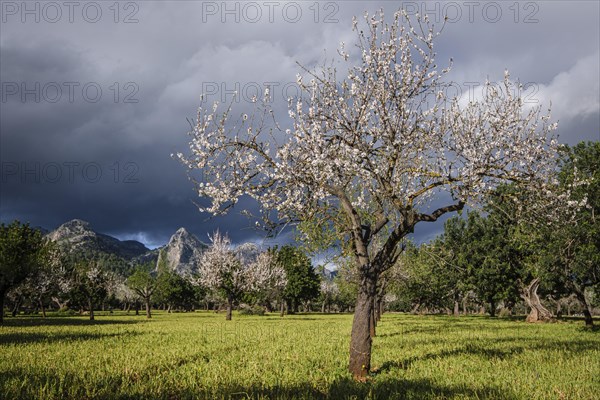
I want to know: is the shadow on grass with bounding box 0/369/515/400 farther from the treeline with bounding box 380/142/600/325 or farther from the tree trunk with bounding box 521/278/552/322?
the tree trunk with bounding box 521/278/552/322

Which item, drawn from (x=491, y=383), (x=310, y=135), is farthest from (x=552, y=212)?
(x=310, y=135)

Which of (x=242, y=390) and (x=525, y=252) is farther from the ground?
(x=525, y=252)

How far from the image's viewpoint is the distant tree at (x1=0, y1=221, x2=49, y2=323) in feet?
122

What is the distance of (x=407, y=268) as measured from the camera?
5116 cm

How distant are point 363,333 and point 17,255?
127 feet

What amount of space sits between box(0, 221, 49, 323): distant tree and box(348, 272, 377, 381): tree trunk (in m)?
36.6

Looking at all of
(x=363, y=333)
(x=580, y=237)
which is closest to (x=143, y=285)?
(x=580, y=237)

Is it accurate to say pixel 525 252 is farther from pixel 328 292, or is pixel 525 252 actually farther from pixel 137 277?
pixel 328 292

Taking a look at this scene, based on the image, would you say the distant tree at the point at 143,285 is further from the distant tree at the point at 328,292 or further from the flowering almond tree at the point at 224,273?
the distant tree at the point at 328,292

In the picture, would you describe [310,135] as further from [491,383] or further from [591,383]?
[591,383]

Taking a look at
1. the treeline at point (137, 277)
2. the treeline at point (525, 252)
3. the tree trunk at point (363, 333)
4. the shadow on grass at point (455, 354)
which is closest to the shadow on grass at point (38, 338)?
the treeline at point (137, 277)

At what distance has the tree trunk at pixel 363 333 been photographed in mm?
12422

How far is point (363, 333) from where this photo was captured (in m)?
12.7

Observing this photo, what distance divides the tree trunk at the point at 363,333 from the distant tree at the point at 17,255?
36637 mm
